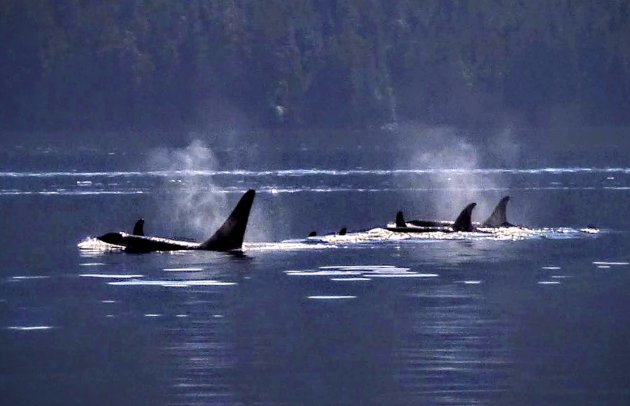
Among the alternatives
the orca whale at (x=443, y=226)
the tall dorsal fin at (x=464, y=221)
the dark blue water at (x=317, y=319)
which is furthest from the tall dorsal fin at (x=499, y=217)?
the tall dorsal fin at (x=464, y=221)

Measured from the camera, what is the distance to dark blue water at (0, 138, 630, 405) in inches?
1430

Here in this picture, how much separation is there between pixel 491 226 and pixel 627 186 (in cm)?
6198

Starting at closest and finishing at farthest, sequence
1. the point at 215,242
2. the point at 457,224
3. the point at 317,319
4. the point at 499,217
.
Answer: the point at 317,319 < the point at 215,242 < the point at 457,224 < the point at 499,217

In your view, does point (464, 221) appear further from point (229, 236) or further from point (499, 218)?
point (229, 236)

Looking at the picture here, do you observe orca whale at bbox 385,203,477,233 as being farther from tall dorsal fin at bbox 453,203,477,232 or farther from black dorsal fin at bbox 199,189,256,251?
black dorsal fin at bbox 199,189,256,251

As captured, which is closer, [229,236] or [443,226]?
[229,236]

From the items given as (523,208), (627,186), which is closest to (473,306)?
(523,208)

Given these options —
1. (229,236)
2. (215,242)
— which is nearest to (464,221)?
(229,236)

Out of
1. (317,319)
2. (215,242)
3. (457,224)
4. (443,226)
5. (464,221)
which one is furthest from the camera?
(443,226)

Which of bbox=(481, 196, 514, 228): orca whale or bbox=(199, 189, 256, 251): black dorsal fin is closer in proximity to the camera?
bbox=(199, 189, 256, 251): black dorsal fin

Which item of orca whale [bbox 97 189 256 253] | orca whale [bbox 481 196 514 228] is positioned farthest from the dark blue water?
orca whale [bbox 481 196 514 228]

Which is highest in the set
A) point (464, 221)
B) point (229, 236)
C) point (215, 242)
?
point (464, 221)

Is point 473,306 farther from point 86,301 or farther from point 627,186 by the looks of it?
point 627,186

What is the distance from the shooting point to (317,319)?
4653 centimetres
